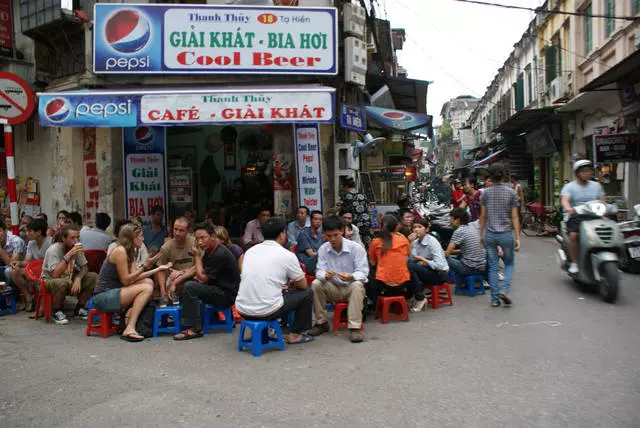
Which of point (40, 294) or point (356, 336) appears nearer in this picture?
point (356, 336)

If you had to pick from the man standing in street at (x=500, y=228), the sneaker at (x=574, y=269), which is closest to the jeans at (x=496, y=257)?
the man standing in street at (x=500, y=228)

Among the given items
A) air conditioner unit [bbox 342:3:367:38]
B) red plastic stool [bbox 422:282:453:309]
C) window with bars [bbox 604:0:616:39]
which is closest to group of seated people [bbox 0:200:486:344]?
red plastic stool [bbox 422:282:453:309]

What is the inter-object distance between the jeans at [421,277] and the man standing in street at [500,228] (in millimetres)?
640

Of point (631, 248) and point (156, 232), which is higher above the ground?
point (156, 232)

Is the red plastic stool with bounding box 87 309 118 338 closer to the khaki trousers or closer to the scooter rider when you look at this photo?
the khaki trousers

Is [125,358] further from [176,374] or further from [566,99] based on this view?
[566,99]

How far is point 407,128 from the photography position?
1147cm

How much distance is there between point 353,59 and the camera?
10148mm

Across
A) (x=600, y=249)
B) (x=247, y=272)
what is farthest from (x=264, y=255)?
(x=600, y=249)

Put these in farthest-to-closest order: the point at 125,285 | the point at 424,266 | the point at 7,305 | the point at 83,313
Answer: the point at 7,305, the point at 83,313, the point at 424,266, the point at 125,285

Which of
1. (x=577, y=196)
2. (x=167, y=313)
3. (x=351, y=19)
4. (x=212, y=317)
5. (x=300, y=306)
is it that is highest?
(x=351, y=19)

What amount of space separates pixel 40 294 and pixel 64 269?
77cm

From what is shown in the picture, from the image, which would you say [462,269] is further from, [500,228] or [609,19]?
[609,19]

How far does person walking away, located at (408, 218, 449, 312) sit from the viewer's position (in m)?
6.85
